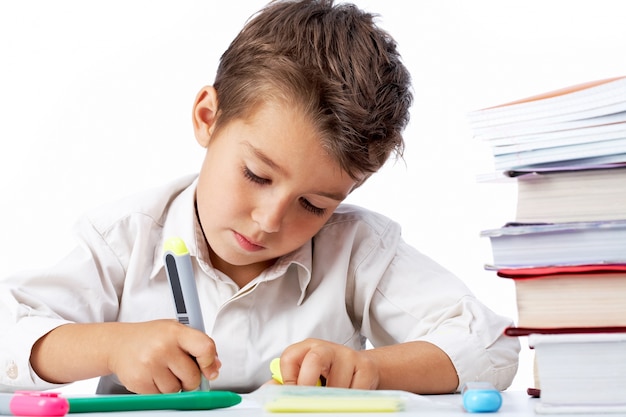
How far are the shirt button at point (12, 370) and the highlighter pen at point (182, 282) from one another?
28cm

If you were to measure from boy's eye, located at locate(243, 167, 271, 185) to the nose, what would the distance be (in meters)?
0.03

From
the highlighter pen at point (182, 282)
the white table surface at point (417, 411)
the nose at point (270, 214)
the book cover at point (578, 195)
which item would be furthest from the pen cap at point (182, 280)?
the book cover at point (578, 195)

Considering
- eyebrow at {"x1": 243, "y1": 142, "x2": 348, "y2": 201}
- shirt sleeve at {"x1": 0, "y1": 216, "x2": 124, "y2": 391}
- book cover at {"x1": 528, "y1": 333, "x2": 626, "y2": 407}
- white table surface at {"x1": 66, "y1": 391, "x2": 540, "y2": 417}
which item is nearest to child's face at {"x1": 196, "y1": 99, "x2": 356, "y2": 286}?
eyebrow at {"x1": 243, "y1": 142, "x2": 348, "y2": 201}

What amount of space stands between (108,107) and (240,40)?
3.77 ft

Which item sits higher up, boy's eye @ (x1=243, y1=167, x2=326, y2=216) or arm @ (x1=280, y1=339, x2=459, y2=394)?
boy's eye @ (x1=243, y1=167, x2=326, y2=216)

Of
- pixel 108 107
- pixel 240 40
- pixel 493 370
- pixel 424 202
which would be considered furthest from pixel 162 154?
pixel 493 370

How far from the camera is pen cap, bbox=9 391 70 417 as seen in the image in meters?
0.72

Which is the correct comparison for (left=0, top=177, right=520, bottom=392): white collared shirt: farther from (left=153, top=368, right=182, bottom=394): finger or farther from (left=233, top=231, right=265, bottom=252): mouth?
(left=153, top=368, right=182, bottom=394): finger

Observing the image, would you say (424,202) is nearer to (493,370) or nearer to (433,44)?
(433,44)

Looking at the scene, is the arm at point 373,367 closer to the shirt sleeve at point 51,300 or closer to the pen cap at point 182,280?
the pen cap at point 182,280

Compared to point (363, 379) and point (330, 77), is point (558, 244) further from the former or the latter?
point (330, 77)

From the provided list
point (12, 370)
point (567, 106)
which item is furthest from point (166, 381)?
point (567, 106)

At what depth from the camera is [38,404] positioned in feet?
2.36

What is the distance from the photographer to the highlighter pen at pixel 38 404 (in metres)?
0.72
